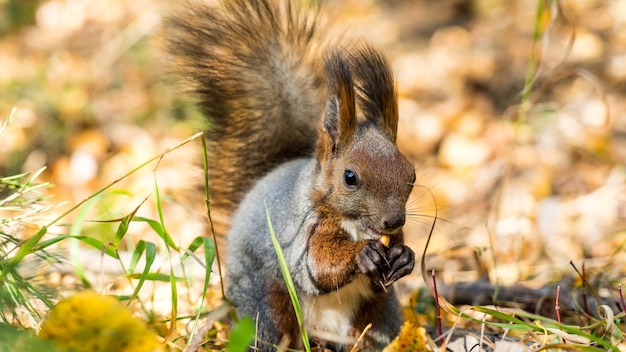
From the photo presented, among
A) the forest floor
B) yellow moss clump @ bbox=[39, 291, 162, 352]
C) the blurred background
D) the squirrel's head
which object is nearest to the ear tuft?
the squirrel's head

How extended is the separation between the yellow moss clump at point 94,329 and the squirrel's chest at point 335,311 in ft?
2.22

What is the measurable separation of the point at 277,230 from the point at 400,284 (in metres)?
0.67

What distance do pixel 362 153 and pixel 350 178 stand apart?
0.06m

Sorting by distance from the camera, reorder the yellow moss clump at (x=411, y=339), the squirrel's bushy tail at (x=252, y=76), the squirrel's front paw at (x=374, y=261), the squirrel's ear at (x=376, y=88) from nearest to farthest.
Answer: the yellow moss clump at (x=411, y=339)
the squirrel's front paw at (x=374, y=261)
the squirrel's ear at (x=376, y=88)
the squirrel's bushy tail at (x=252, y=76)

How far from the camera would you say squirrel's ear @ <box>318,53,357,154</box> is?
1.58 meters

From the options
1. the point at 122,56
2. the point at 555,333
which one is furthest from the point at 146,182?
the point at 555,333

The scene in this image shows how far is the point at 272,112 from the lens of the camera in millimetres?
1950

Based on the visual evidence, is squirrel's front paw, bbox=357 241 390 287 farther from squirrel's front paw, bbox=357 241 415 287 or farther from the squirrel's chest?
the squirrel's chest

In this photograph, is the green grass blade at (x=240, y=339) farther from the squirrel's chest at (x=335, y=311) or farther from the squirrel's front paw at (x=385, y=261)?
the squirrel's chest at (x=335, y=311)

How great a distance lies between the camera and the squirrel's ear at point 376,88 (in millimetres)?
1644

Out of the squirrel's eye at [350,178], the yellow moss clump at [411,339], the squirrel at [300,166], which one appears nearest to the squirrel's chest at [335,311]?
the squirrel at [300,166]

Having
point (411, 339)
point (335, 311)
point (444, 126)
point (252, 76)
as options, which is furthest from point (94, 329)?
point (444, 126)

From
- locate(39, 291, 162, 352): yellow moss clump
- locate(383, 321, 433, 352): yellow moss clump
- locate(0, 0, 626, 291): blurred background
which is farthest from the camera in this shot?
locate(0, 0, 626, 291): blurred background

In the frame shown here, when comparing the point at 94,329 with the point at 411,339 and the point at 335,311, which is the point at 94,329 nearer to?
the point at 411,339
